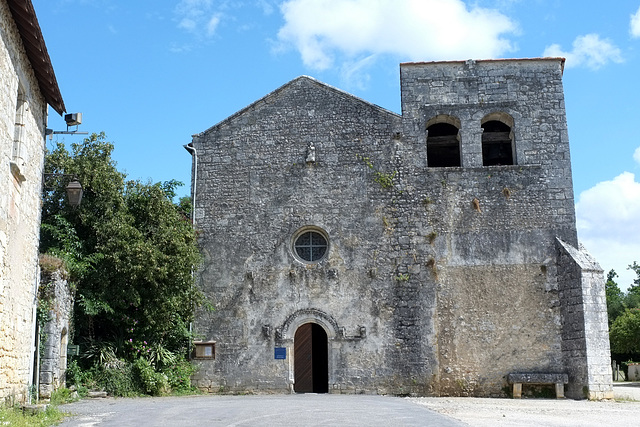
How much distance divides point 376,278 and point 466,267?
230cm

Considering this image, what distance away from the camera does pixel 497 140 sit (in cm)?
1836

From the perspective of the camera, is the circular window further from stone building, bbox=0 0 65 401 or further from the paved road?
stone building, bbox=0 0 65 401

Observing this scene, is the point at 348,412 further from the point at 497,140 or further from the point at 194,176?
the point at 497,140

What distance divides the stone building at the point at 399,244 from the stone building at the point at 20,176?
6.13m

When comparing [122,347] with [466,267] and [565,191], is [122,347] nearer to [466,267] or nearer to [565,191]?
[466,267]

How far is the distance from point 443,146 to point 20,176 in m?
12.2

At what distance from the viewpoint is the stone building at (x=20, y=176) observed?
31.6 ft

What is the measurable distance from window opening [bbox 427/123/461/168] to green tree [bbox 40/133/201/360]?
23.9 ft

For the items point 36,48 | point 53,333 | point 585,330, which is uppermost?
point 36,48

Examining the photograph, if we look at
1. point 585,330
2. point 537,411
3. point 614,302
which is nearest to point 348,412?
point 537,411

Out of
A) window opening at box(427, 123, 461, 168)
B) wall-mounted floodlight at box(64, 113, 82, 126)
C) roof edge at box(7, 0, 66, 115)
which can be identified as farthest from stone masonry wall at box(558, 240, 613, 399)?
roof edge at box(7, 0, 66, 115)

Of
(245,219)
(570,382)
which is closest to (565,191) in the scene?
(570,382)

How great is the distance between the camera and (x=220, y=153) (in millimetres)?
18359

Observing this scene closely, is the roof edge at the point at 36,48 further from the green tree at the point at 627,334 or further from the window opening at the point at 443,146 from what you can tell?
the green tree at the point at 627,334
